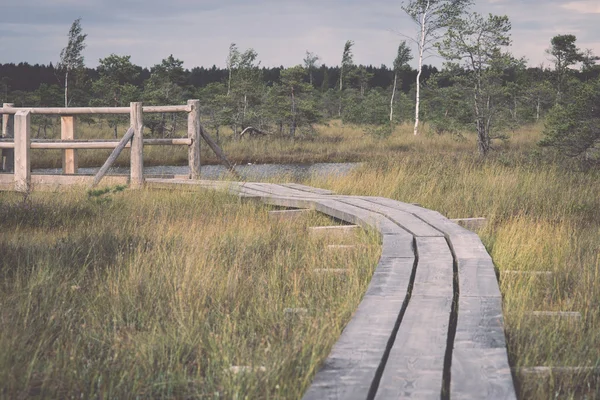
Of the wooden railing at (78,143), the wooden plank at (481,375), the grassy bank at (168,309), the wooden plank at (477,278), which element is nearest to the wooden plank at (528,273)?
the wooden plank at (477,278)

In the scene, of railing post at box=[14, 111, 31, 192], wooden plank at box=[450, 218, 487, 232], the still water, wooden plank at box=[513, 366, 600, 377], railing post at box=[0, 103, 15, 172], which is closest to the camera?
wooden plank at box=[513, 366, 600, 377]

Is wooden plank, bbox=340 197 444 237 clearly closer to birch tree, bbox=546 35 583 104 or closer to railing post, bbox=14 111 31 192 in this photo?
railing post, bbox=14 111 31 192

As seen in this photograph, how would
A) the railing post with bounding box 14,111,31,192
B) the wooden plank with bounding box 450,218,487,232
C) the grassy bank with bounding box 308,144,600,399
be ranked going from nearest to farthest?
1. the grassy bank with bounding box 308,144,600,399
2. the wooden plank with bounding box 450,218,487,232
3. the railing post with bounding box 14,111,31,192

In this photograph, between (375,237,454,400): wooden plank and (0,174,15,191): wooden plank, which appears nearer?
(375,237,454,400): wooden plank

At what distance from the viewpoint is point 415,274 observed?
4.52 m

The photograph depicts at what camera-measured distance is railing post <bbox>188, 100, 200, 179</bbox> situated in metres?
10.4

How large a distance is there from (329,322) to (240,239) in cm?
272

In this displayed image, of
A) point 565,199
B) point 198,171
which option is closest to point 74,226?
point 198,171

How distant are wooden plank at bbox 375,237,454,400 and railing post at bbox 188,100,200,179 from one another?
6.50m

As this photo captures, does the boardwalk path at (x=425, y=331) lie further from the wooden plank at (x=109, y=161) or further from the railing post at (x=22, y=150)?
the railing post at (x=22, y=150)

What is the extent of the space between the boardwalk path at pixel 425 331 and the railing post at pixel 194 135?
212 inches

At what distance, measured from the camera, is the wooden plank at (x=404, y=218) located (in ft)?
19.8

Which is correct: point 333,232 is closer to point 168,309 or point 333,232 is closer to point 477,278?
point 477,278

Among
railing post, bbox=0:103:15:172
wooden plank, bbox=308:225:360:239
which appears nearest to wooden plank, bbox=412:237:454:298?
wooden plank, bbox=308:225:360:239
